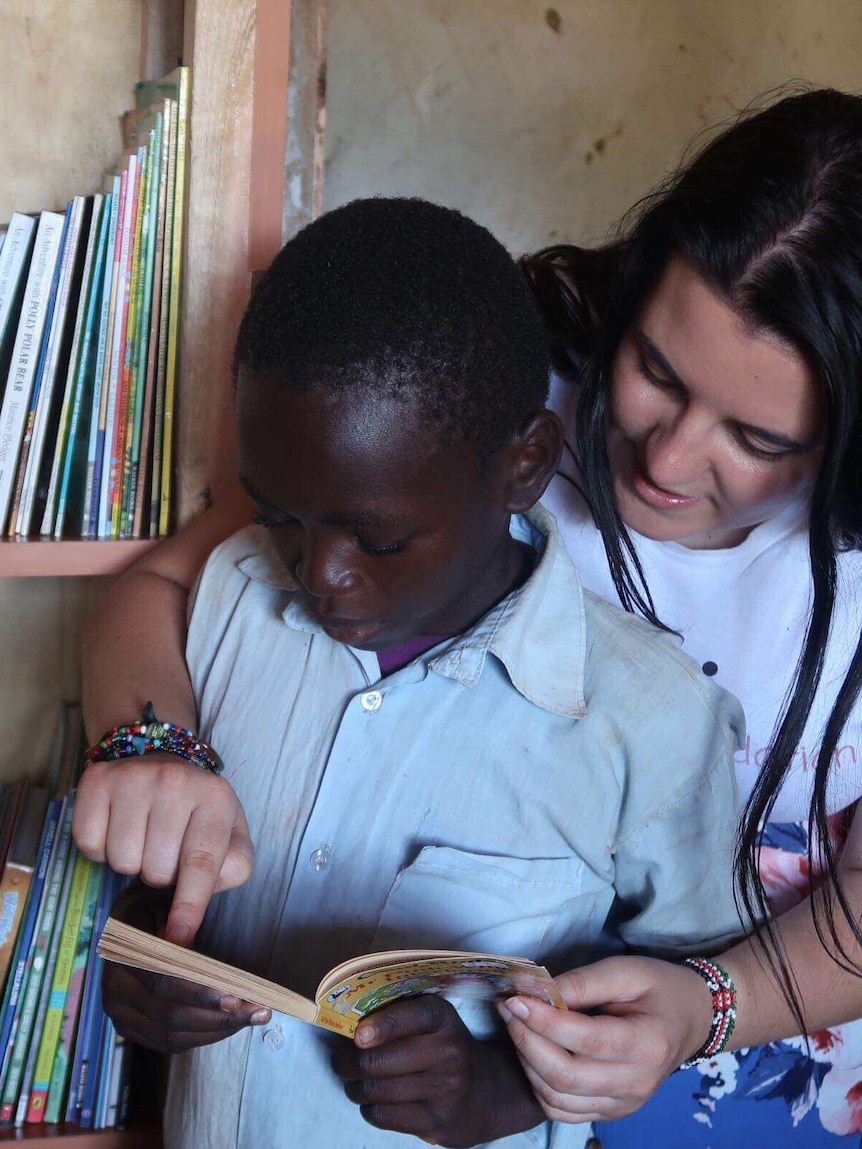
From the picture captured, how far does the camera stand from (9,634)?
1599mm

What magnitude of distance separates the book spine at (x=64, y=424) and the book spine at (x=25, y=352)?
1.2 inches

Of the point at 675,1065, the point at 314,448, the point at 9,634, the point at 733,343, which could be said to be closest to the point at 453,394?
the point at 314,448

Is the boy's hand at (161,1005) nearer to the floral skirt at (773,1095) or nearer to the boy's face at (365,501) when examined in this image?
the boy's face at (365,501)

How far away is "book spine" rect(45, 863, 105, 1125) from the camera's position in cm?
126

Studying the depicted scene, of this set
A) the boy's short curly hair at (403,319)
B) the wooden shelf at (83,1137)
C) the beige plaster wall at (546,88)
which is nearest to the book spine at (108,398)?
the boy's short curly hair at (403,319)

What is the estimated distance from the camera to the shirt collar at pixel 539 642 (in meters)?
0.92

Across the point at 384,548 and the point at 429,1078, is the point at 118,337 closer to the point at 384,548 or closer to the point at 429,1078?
the point at 384,548

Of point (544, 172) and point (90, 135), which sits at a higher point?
point (544, 172)

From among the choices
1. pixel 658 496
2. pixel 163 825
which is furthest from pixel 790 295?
pixel 163 825

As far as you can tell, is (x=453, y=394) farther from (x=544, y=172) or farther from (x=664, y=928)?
(x=544, y=172)

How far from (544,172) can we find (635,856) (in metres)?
1.41

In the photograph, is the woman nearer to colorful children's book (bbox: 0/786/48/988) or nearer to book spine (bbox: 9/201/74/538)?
book spine (bbox: 9/201/74/538)

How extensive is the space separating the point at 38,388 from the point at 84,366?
0.05 meters

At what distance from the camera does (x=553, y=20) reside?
1903 millimetres
